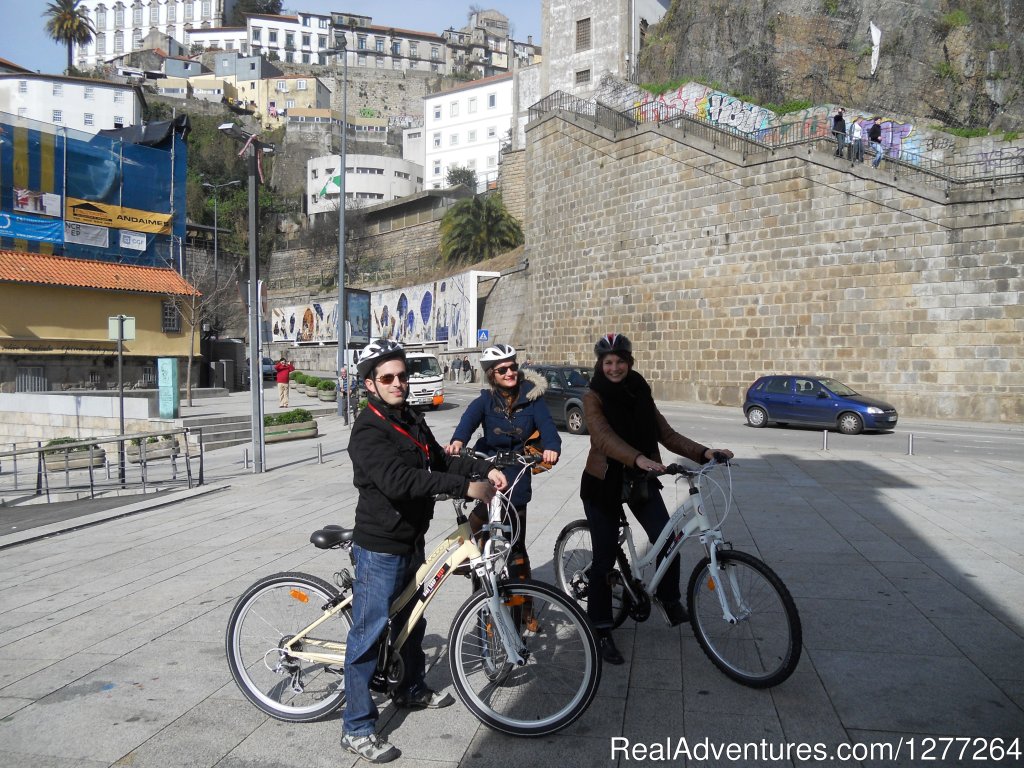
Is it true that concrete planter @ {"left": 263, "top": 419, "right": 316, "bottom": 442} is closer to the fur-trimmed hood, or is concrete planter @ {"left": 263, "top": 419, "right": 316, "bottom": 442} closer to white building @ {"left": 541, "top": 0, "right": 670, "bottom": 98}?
the fur-trimmed hood

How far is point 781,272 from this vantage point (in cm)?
2709

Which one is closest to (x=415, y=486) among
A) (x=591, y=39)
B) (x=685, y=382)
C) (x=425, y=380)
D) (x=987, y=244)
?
(x=425, y=380)

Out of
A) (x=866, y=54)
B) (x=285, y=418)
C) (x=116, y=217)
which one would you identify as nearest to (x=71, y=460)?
(x=285, y=418)

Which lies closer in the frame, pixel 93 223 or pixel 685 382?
pixel 685 382

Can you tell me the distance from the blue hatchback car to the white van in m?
9.26

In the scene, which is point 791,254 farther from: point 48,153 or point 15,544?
point 48,153

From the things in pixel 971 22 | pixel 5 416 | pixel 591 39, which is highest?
pixel 591 39

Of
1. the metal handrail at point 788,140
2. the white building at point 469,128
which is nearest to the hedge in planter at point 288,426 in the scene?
the metal handrail at point 788,140

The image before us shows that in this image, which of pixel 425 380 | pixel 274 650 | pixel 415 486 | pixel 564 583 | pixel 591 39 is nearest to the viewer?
pixel 415 486

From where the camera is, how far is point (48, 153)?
107 feet

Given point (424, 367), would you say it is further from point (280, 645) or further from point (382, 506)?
point (382, 506)

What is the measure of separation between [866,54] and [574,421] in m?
28.1

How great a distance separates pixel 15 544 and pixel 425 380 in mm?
17417

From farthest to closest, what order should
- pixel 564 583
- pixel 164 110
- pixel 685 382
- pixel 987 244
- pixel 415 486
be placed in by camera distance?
pixel 164 110 → pixel 685 382 → pixel 987 244 → pixel 564 583 → pixel 415 486
